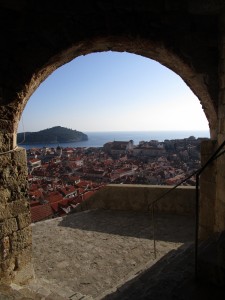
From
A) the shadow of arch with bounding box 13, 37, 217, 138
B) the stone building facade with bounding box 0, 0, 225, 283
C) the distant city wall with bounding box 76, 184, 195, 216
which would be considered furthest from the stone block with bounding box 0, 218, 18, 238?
the distant city wall with bounding box 76, 184, 195, 216

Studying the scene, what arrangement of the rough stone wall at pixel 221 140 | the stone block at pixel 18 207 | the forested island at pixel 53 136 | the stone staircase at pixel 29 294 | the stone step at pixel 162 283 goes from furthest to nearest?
the forested island at pixel 53 136 → the rough stone wall at pixel 221 140 → the stone block at pixel 18 207 → the stone staircase at pixel 29 294 → the stone step at pixel 162 283

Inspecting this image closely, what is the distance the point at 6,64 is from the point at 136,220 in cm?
461

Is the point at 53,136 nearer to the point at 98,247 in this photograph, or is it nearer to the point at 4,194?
the point at 98,247

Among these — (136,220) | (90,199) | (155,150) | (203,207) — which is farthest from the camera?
(155,150)

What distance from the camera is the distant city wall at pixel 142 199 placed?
6.55m

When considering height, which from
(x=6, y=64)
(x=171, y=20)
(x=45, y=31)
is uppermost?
(x=171, y=20)

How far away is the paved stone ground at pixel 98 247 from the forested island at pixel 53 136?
394ft

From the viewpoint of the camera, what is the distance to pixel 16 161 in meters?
3.33

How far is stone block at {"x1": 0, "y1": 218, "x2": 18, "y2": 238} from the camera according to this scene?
319 cm

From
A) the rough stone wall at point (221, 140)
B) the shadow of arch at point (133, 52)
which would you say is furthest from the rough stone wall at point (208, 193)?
the shadow of arch at point (133, 52)

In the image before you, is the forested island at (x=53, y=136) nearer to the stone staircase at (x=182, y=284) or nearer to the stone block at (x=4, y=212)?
the stone block at (x=4, y=212)

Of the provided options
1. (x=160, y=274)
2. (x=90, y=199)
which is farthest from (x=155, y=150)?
(x=160, y=274)

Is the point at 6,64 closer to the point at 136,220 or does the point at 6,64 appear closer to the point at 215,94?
the point at 215,94

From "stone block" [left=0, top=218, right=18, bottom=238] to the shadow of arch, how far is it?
→ 113 cm
